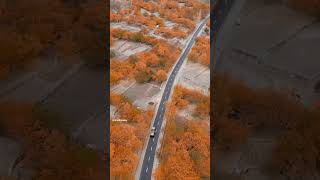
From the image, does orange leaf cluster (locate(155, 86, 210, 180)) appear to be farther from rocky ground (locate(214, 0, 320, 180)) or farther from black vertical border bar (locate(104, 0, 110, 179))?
black vertical border bar (locate(104, 0, 110, 179))

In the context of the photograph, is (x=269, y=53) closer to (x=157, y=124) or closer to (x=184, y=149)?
(x=157, y=124)

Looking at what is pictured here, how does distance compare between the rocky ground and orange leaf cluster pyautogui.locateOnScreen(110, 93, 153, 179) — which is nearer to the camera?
orange leaf cluster pyautogui.locateOnScreen(110, 93, 153, 179)

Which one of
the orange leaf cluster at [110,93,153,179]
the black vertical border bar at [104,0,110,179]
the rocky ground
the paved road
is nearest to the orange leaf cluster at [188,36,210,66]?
the paved road

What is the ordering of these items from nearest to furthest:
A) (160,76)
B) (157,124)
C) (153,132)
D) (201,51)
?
(153,132) → (157,124) → (160,76) → (201,51)

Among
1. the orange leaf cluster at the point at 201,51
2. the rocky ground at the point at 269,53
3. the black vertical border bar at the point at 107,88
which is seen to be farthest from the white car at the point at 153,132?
the orange leaf cluster at the point at 201,51

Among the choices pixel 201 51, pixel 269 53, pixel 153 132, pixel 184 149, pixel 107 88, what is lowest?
pixel 184 149

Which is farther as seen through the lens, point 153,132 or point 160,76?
point 160,76

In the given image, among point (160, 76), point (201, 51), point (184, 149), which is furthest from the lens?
point (201, 51)

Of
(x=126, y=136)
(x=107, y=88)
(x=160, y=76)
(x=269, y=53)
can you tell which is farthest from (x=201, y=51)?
(x=126, y=136)

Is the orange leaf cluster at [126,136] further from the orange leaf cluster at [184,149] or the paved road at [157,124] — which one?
the orange leaf cluster at [184,149]

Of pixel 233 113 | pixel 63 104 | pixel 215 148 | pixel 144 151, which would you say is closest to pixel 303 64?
pixel 233 113

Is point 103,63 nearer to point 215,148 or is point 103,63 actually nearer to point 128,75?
point 128,75

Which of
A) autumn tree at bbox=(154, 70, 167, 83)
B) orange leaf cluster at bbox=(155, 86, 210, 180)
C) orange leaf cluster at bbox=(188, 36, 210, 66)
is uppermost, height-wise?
orange leaf cluster at bbox=(188, 36, 210, 66)
